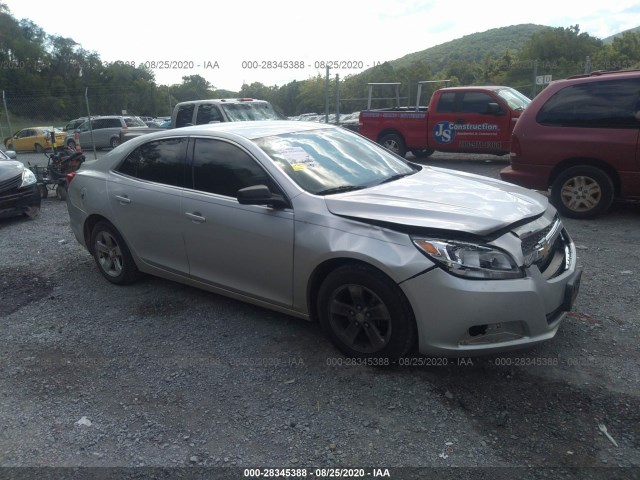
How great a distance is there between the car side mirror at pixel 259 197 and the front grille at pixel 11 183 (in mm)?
6308

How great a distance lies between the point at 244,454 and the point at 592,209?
5836 millimetres

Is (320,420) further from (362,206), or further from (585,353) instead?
(585,353)

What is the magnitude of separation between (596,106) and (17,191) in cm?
866

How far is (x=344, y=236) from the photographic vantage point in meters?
3.25

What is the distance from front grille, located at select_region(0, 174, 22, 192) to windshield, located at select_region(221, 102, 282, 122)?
4870 millimetres

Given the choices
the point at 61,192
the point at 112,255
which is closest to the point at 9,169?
the point at 61,192

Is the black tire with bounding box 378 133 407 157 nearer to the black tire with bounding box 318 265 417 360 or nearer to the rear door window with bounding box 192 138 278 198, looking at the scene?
the rear door window with bounding box 192 138 278 198

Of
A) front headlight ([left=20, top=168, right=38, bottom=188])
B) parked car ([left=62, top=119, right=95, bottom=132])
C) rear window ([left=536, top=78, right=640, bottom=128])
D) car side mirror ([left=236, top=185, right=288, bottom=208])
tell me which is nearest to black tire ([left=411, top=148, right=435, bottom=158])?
rear window ([left=536, top=78, right=640, bottom=128])

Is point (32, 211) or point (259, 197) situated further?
point (32, 211)

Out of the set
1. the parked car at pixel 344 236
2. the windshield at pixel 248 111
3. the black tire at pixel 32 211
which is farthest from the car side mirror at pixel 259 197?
the windshield at pixel 248 111

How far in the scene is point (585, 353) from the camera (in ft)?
11.3

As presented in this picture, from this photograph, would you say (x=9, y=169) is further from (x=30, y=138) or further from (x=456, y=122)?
(x=30, y=138)

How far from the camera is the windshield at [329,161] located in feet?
12.2

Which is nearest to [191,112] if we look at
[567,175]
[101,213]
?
[101,213]
